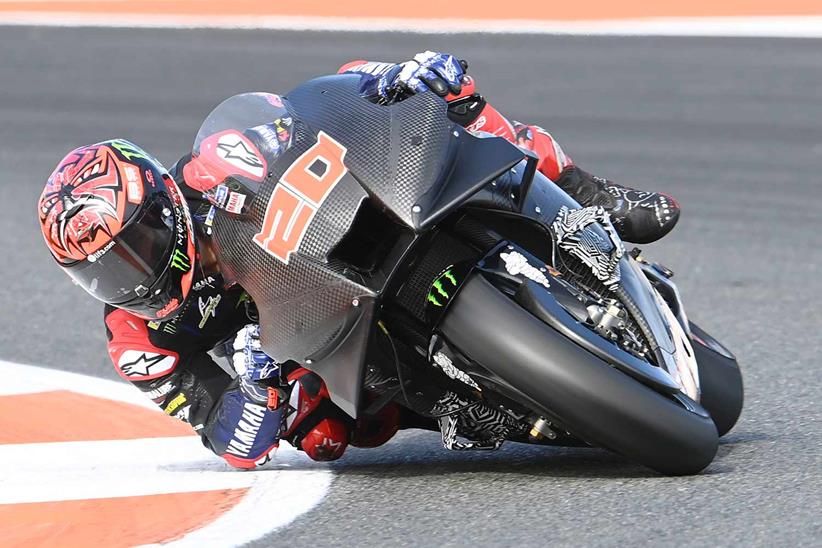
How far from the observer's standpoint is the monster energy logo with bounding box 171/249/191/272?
3.84 m

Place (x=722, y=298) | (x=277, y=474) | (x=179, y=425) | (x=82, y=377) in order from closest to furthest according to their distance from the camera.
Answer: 1. (x=277, y=474)
2. (x=179, y=425)
3. (x=82, y=377)
4. (x=722, y=298)

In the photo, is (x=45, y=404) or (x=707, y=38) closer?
(x=45, y=404)

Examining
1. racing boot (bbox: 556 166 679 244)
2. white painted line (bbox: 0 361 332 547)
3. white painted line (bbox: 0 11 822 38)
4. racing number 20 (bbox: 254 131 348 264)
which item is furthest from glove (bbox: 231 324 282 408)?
white painted line (bbox: 0 11 822 38)

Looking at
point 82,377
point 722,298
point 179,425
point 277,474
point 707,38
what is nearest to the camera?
point 277,474

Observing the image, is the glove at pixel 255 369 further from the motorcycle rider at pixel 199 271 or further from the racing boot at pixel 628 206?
the racing boot at pixel 628 206

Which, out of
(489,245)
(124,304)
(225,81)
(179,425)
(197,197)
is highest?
(489,245)

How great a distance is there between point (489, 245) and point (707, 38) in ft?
25.9

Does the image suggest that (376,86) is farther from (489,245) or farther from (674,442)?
(674,442)

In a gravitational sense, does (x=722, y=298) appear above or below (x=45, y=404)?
above

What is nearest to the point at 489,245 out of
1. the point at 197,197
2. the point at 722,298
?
the point at 197,197

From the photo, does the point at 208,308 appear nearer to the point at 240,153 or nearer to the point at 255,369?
the point at 255,369

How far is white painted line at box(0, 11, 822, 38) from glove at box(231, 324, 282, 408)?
774 centimetres

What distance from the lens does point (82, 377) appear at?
5785mm

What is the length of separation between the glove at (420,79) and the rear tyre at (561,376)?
2.47 feet
